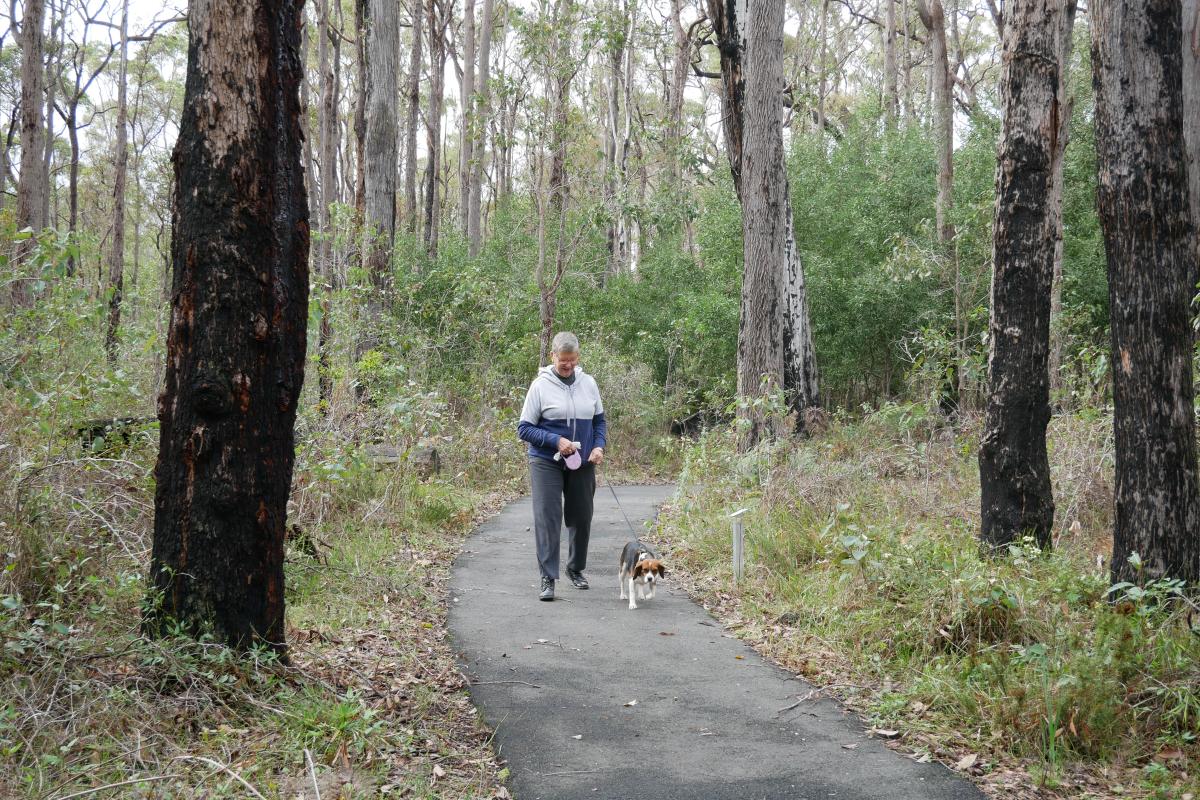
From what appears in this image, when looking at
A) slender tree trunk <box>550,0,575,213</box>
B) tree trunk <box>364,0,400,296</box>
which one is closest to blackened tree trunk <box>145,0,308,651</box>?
tree trunk <box>364,0,400,296</box>

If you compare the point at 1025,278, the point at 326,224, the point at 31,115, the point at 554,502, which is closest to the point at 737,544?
the point at 554,502

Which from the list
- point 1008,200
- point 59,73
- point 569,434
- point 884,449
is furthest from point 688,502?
point 59,73

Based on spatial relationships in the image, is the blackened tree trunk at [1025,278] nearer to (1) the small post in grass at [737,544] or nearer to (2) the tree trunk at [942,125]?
(1) the small post in grass at [737,544]

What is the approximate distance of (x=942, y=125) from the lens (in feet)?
70.9

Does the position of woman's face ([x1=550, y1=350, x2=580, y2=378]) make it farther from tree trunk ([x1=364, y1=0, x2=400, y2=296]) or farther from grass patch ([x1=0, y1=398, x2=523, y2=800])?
tree trunk ([x1=364, y1=0, x2=400, y2=296])

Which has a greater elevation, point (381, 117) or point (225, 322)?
point (381, 117)

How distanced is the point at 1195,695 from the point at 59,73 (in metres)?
38.8

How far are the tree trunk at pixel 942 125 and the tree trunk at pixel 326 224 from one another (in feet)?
43.8

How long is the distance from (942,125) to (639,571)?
1767 centimetres

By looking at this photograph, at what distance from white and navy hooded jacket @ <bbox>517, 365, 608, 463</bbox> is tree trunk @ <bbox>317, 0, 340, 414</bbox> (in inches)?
86.7

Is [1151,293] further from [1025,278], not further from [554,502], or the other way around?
[554,502]

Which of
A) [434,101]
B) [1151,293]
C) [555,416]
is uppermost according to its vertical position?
[434,101]

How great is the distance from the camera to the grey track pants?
789 centimetres

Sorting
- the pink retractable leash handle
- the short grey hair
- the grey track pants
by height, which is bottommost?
the grey track pants
